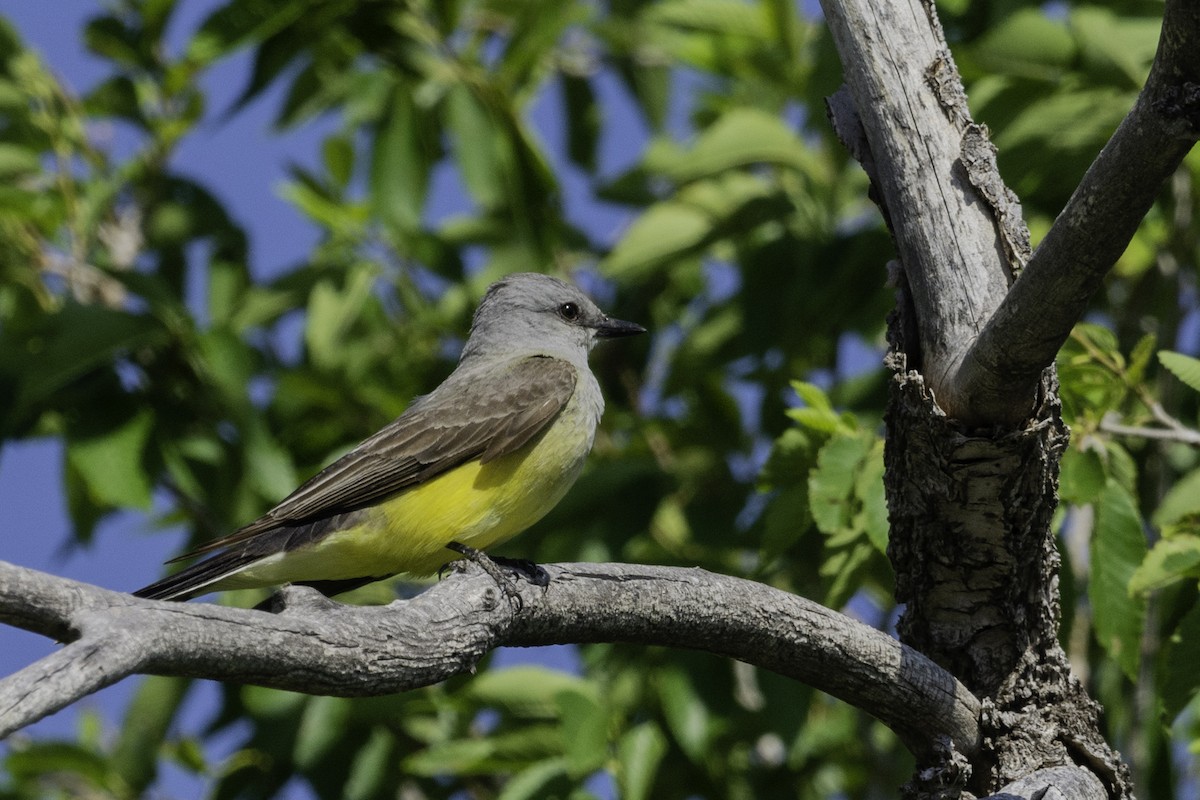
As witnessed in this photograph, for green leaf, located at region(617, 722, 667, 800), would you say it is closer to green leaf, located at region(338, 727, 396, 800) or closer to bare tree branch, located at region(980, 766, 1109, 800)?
green leaf, located at region(338, 727, 396, 800)

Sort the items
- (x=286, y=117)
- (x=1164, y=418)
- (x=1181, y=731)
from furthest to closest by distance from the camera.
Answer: (x=286, y=117) → (x=1181, y=731) → (x=1164, y=418)

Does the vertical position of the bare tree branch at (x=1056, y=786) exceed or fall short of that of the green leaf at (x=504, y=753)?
it exceeds it

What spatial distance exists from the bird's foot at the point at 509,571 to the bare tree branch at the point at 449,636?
0.02 metres

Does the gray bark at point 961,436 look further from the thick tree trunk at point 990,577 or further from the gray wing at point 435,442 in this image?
the gray wing at point 435,442

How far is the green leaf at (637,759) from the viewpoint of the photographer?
4816 mm

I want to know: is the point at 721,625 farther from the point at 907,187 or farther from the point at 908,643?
the point at 907,187

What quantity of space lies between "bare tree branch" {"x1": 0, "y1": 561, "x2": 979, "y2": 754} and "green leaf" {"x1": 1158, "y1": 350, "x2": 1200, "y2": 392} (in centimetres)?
103

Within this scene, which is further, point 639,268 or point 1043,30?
point 639,268

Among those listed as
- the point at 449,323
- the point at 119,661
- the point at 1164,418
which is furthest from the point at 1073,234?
the point at 449,323

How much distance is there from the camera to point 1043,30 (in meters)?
5.06

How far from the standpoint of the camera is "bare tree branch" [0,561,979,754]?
2209 millimetres

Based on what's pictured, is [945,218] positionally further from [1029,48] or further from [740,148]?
[740,148]

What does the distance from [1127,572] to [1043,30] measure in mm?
2196

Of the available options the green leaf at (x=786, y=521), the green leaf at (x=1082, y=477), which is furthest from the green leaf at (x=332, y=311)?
the green leaf at (x=1082, y=477)
